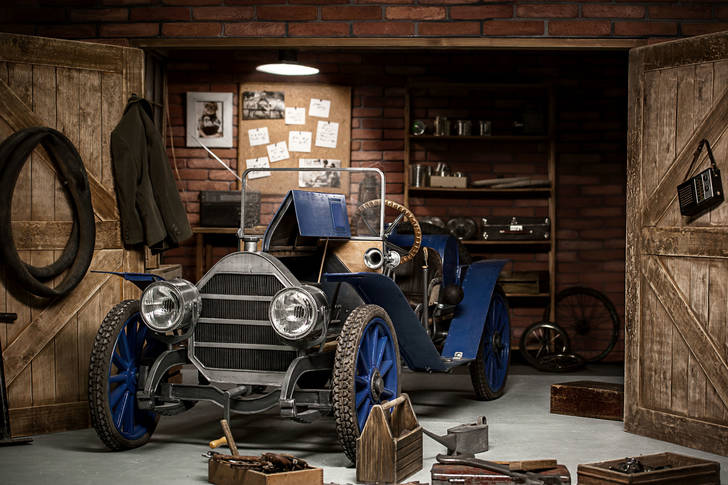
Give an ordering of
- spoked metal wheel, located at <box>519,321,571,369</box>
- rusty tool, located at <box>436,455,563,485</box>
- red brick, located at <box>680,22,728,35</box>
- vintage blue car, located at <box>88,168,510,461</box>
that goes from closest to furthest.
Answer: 1. rusty tool, located at <box>436,455,563,485</box>
2. vintage blue car, located at <box>88,168,510,461</box>
3. red brick, located at <box>680,22,728,35</box>
4. spoked metal wheel, located at <box>519,321,571,369</box>

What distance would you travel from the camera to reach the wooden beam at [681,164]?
173 inches

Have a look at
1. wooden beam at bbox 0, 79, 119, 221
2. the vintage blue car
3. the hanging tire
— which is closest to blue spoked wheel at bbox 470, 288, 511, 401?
the vintage blue car

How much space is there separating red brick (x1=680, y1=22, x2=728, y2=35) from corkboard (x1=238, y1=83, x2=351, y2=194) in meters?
3.54

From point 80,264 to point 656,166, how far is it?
328 centimetres

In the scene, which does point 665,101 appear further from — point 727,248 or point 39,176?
point 39,176

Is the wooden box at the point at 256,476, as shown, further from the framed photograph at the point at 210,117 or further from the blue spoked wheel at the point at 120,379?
the framed photograph at the point at 210,117

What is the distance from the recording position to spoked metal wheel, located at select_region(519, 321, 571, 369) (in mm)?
7191

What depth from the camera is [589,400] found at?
5.19 meters

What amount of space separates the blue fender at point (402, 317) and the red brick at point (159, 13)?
78.0 inches

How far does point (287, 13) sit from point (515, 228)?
10.8 feet

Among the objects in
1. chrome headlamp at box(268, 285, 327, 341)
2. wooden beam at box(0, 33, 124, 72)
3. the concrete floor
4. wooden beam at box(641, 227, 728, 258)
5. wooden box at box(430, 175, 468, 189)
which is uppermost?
wooden beam at box(0, 33, 124, 72)

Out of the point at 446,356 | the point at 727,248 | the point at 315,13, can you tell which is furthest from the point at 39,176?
the point at 727,248

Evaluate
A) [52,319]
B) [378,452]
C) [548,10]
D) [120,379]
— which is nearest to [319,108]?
[548,10]

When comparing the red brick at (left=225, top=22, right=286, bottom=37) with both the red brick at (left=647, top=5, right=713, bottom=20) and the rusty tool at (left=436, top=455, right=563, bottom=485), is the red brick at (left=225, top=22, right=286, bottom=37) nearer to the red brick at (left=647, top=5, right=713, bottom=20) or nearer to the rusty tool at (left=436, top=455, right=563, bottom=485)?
the red brick at (left=647, top=5, right=713, bottom=20)
